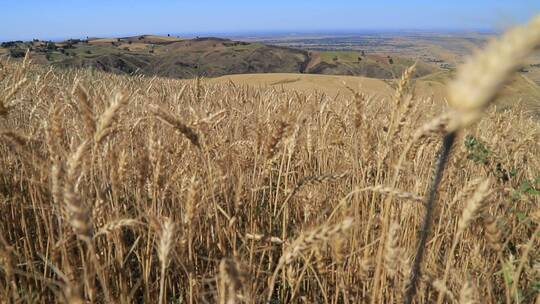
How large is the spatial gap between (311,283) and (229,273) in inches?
31.5

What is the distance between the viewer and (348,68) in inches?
2058

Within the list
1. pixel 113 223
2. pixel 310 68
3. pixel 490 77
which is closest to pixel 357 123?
pixel 113 223

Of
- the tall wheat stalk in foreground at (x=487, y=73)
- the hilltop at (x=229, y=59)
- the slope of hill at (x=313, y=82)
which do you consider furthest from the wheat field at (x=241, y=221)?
the hilltop at (x=229, y=59)

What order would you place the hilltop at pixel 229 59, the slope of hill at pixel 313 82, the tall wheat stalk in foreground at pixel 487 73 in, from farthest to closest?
1. the hilltop at pixel 229 59
2. the slope of hill at pixel 313 82
3. the tall wheat stalk in foreground at pixel 487 73

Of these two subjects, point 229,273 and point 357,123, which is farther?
point 357,123

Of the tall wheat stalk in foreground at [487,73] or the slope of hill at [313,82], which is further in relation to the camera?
the slope of hill at [313,82]

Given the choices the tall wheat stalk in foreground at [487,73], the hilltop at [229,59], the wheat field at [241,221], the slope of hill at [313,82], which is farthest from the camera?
the hilltop at [229,59]

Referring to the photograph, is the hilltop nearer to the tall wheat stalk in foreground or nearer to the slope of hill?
the slope of hill

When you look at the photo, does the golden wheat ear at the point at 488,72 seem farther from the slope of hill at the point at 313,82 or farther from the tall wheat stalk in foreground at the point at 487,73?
the slope of hill at the point at 313,82

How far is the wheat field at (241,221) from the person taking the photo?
2.91 ft

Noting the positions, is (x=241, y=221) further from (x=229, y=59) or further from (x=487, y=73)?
(x=229, y=59)

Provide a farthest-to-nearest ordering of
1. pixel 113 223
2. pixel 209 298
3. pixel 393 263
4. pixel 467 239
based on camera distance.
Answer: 1. pixel 467 239
2. pixel 209 298
3. pixel 113 223
4. pixel 393 263

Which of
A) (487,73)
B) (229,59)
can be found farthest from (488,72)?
(229,59)

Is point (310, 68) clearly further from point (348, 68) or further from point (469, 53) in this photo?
point (469, 53)
